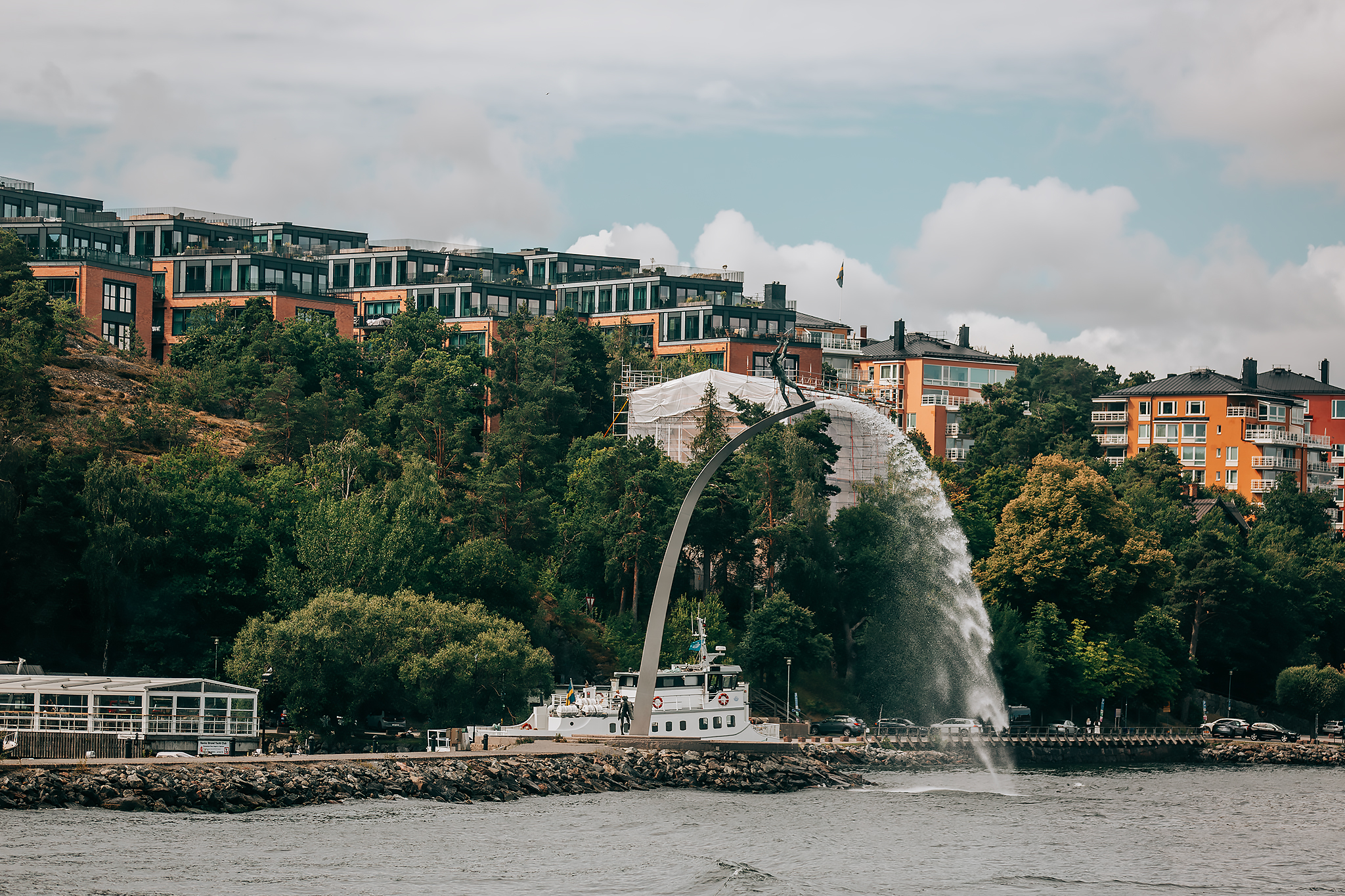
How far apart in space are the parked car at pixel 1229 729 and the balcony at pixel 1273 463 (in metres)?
54.2

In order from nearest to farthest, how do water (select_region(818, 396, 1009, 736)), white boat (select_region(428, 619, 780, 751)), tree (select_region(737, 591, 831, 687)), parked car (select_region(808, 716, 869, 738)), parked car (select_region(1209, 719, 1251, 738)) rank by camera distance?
white boat (select_region(428, 619, 780, 751)), parked car (select_region(808, 716, 869, 738)), tree (select_region(737, 591, 831, 687)), water (select_region(818, 396, 1009, 736)), parked car (select_region(1209, 719, 1251, 738))

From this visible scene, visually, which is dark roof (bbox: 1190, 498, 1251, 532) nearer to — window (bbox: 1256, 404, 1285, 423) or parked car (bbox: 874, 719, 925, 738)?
window (bbox: 1256, 404, 1285, 423)

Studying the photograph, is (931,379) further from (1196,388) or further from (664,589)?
(664,589)

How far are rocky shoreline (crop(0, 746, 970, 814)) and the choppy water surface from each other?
54.2 inches

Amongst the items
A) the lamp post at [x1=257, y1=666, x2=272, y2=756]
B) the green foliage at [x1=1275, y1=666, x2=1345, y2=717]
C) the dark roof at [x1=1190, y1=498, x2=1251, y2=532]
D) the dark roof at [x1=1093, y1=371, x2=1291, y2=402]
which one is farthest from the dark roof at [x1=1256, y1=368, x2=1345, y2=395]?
the lamp post at [x1=257, y1=666, x2=272, y2=756]

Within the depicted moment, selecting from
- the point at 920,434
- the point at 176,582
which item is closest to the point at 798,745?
the point at 176,582

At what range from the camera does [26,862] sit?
140 feet

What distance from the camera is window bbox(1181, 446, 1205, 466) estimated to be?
529 ft

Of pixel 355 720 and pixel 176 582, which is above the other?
pixel 176 582

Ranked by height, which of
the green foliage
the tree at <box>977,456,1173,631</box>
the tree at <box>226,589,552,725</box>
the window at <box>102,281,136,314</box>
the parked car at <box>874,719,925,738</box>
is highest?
the window at <box>102,281,136,314</box>

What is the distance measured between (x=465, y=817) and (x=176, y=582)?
29.3 meters

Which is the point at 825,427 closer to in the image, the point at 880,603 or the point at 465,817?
the point at 880,603

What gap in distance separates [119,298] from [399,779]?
80624 millimetres

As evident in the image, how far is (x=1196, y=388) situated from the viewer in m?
162
